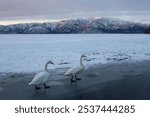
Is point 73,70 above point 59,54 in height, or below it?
above

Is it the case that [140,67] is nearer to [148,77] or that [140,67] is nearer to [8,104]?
[148,77]

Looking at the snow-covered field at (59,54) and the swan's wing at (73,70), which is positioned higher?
the swan's wing at (73,70)

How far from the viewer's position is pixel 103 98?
10.6m

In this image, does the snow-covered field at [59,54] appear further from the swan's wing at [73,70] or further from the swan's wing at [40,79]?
the swan's wing at [40,79]

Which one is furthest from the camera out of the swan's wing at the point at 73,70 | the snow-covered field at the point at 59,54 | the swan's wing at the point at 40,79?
the snow-covered field at the point at 59,54

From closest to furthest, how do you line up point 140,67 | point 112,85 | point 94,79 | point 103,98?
point 103,98 → point 112,85 → point 94,79 → point 140,67

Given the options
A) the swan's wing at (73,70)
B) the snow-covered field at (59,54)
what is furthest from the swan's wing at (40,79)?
the snow-covered field at (59,54)

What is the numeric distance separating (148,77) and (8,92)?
22.6ft

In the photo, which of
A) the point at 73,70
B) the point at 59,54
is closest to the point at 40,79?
the point at 73,70

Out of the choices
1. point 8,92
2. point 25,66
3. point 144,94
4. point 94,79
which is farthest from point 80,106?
point 25,66

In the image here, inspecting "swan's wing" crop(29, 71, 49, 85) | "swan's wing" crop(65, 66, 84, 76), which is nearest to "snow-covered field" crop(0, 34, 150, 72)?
"swan's wing" crop(65, 66, 84, 76)

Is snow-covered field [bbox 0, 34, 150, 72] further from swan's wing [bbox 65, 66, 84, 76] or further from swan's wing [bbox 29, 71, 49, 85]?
swan's wing [bbox 29, 71, 49, 85]

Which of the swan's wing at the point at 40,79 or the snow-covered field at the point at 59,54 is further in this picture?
the snow-covered field at the point at 59,54

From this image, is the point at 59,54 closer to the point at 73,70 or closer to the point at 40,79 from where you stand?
the point at 73,70
